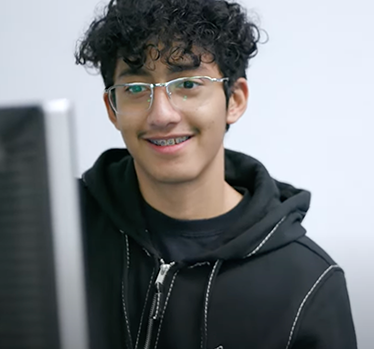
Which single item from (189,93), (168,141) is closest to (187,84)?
(189,93)

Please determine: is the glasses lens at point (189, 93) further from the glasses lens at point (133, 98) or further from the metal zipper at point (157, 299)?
the metal zipper at point (157, 299)

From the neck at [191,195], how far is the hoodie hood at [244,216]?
0.14ft

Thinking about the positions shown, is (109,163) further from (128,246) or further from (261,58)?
(261,58)

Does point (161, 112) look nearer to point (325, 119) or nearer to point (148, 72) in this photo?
point (148, 72)

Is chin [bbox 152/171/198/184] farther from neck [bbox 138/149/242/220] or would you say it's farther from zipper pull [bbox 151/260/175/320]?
zipper pull [bbox 151/260/175/320]

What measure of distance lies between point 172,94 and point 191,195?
0.75ft

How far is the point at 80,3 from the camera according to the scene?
1.87 m

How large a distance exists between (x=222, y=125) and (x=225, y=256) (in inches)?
10.6

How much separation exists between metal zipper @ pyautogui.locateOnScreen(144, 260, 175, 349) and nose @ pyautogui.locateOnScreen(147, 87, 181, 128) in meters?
0.29

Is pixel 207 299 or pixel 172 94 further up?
pixel 172 94

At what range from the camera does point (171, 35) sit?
1276 mm

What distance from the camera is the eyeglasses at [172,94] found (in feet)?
4.06

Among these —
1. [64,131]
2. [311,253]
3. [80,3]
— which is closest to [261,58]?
[80,3]

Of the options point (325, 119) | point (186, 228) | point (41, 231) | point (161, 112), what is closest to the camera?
point (41, 231)
